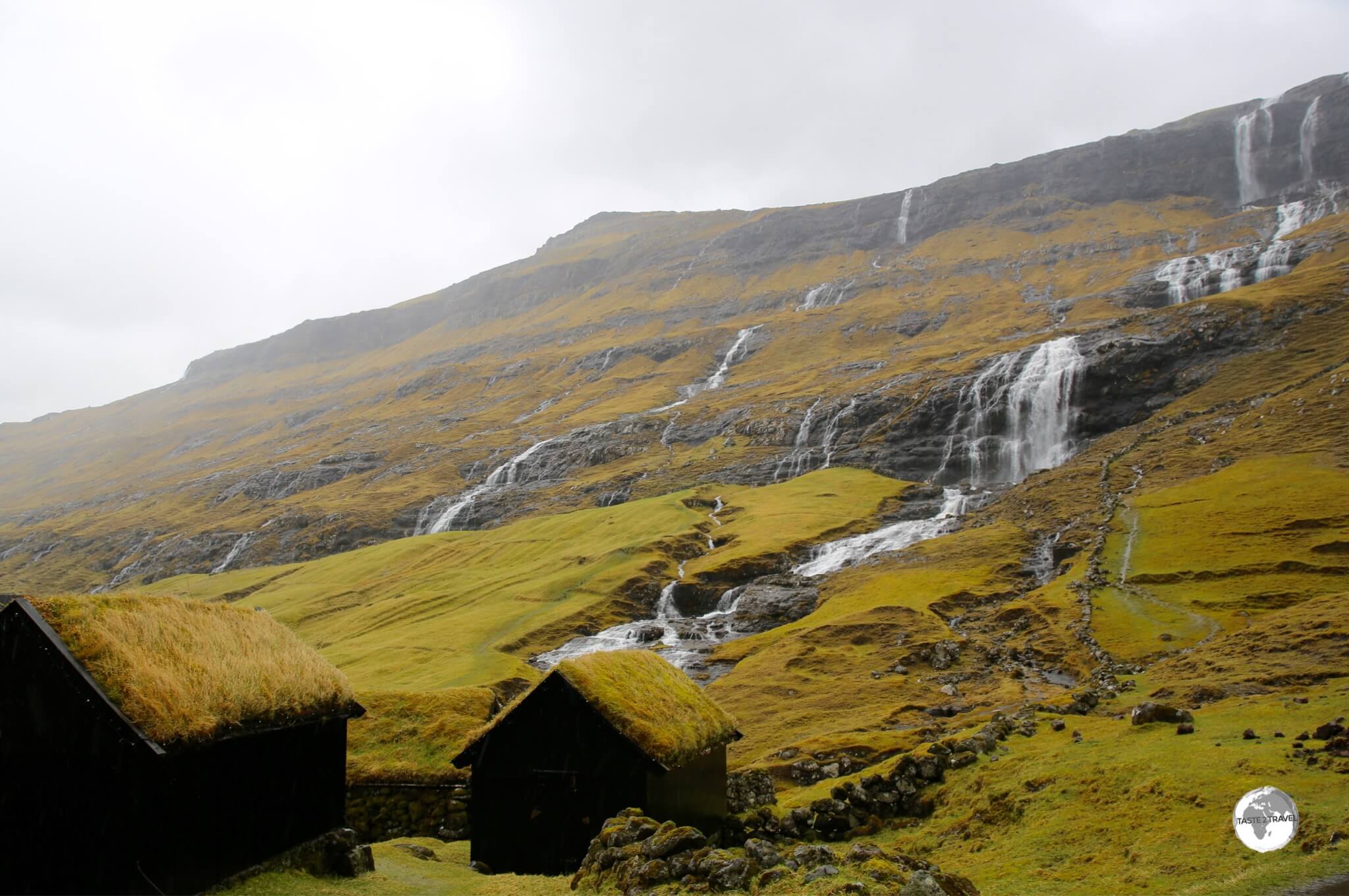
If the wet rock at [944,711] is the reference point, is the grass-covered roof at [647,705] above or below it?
above

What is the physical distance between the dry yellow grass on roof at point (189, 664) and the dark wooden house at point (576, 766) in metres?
4.57

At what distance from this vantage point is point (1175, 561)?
176 ft

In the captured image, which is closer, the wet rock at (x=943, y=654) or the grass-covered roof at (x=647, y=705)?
the grass-covered roof at (x=647, y=705)

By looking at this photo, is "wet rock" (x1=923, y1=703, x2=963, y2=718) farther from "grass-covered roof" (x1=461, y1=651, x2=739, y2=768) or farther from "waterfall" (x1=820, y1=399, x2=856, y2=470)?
"waterfall" (x1=820, y1=399, x2=856, y2=470)

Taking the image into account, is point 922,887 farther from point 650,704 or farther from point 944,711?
point 944,711

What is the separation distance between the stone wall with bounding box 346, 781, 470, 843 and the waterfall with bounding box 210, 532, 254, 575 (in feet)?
345

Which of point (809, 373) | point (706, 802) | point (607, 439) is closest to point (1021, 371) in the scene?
point (809, 373)

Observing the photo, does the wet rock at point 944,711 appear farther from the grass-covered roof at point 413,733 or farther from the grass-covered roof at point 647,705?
the grass-covered roof at point 413,733

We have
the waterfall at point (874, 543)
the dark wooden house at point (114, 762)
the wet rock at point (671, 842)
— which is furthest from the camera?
the waterfall at point (874, 543)

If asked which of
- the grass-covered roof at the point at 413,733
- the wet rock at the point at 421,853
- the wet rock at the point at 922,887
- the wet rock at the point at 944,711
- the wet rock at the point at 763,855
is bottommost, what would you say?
the wet rock at the point at 944,711

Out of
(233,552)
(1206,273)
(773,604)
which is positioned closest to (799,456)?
(773,604)

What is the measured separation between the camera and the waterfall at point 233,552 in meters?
125

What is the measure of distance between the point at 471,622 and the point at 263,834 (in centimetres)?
5166

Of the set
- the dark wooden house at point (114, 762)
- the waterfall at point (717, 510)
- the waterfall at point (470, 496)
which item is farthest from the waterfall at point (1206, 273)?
the dark wooden house at point (114, 762)
